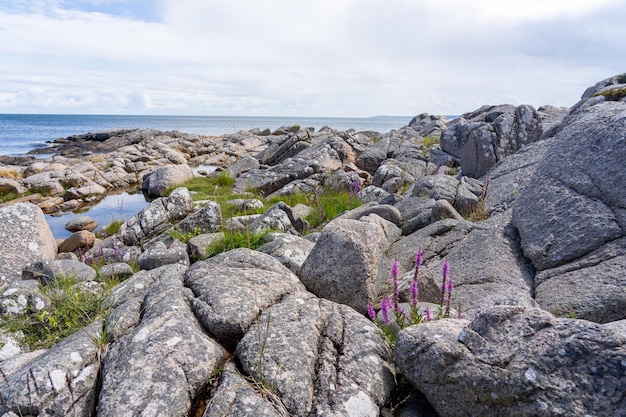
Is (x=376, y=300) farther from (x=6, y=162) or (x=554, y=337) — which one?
(x=6, y=162)

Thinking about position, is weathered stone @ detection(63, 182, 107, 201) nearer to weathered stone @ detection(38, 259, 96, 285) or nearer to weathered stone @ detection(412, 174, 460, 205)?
weathered stone @ detection(38, 259, 96, 285)

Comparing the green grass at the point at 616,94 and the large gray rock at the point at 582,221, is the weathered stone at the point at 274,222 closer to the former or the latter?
the large gray rock at the point at 582,221

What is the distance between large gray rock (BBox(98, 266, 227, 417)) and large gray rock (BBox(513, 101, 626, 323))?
415 cm

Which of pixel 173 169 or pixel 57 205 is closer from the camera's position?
pixel 57 205

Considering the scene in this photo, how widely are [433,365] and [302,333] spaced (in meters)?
1.27

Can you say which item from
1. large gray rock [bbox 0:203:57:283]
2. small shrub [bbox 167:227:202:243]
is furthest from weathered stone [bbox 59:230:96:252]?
small shrub [bbox 167:227:202:243]

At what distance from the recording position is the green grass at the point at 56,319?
582cm

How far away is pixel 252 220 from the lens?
11375mm

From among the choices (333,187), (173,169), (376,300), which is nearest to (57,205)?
(173,169)

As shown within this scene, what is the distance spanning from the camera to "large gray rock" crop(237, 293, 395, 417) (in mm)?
3578

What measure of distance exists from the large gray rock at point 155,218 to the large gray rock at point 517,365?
10919mm

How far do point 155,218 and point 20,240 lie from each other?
4.00 metres

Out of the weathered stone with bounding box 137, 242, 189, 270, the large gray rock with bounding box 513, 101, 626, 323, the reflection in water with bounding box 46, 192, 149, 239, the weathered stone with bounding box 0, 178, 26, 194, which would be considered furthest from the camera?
the weathered stone with bounding box 0, 178, 26, 194

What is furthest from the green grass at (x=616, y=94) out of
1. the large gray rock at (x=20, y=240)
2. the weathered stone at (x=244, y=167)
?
the weathered stone at (x=244, y=167)
